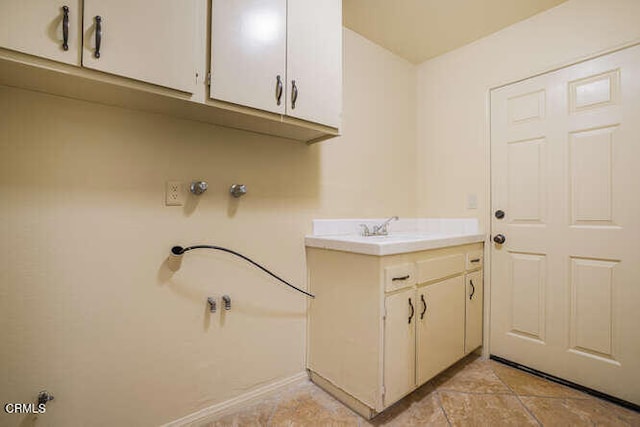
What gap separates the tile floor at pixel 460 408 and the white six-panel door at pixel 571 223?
0.58ft

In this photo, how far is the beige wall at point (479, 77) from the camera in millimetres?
1727

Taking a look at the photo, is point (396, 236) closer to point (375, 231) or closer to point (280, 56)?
point (375, 231)

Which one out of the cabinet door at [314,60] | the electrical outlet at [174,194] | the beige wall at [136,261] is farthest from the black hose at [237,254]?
the cabinet door at [314,60]

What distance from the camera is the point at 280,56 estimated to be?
1.38 meters

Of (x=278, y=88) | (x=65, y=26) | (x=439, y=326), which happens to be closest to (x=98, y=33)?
(x=65, y=26)

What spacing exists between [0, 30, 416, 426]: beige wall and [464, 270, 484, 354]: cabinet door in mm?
1088

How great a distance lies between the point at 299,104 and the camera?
1.45m

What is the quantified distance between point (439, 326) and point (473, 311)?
470 mm

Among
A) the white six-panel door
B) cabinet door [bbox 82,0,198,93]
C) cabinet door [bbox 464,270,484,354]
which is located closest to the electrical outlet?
cabinet door [bbox 82,0,198,93]

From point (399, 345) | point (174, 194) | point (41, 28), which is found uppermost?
point (41, 28)

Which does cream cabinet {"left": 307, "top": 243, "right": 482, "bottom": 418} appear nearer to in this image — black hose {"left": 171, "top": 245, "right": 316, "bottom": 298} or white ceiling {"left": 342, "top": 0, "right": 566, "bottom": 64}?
black hose {"left": 171, "top": 245, "right": 316, "bottom": 298}

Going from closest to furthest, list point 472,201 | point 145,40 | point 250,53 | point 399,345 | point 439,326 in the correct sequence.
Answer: point 145,40 → point 250,53 → point 399,345 → point 439,326 → point 472,201

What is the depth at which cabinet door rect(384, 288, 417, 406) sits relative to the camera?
146 cm

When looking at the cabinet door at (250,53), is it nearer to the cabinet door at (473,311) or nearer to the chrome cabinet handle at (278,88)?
the chrome cabinet handle at (278,88)
